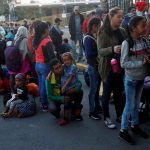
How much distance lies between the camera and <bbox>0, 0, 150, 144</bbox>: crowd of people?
14.1 ft

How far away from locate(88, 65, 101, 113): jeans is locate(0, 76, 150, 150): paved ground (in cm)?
28

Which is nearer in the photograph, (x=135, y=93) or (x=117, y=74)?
(x=135, y=93)

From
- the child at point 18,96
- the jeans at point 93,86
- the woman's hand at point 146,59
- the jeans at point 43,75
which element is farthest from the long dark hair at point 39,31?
the woman's hand at point 146,59

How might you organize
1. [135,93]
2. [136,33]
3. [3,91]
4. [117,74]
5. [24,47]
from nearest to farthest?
[136,33], [135,93], [117,74], [24,47], [3,91]

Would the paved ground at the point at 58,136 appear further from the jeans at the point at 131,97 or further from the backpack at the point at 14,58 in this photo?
the backpack at the point at 14,58

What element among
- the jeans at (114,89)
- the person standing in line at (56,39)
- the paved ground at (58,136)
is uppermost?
the person standing in line at (56,39)

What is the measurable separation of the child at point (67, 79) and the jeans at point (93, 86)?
0.37 metres

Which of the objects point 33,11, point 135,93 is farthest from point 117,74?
point 33,11

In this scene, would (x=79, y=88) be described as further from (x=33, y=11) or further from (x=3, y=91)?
(x=33, y=11)

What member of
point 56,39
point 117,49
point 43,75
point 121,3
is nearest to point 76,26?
point 121,3

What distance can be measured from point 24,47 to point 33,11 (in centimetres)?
4271

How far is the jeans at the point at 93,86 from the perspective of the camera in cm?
528

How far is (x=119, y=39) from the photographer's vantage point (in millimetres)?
4723

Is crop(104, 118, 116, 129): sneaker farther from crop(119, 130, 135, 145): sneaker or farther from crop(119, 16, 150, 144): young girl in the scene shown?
crop(119, 16, 150, 144): young girl
